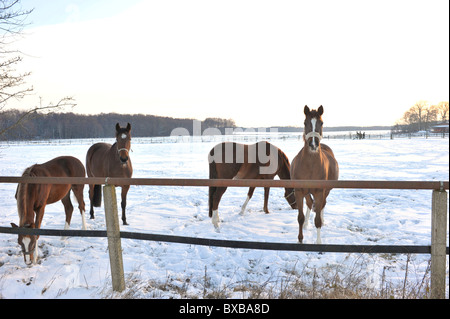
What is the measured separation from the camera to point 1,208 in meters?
8.04

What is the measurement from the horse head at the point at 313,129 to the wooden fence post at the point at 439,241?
8.03 feet

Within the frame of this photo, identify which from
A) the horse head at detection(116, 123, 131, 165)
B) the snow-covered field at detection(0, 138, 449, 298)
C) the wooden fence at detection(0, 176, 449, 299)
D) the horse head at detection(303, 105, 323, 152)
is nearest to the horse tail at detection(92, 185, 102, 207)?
the snow-covered field at detection(0, 138, 449, 298)

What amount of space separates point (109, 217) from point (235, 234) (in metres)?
3.52

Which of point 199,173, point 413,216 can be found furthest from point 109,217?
point 199,173

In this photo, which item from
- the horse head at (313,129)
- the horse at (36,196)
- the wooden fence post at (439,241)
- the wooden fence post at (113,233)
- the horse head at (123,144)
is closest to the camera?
the wooden fence post at (439,241)

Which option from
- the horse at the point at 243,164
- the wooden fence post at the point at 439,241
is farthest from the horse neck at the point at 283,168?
the wooden fence post at the point at 439,241

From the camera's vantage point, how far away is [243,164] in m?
7.29

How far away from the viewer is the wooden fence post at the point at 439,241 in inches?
95.3

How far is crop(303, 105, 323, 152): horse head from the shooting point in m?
4.86

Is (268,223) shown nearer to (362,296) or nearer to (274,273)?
(274,273)

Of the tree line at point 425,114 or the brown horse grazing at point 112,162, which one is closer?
the brown horse grazing at point 112,162

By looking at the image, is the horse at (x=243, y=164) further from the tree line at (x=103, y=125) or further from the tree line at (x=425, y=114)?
the tree line at (x=425, y=114)

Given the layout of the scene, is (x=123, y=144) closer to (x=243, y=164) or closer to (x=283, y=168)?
(x=243, y=164)

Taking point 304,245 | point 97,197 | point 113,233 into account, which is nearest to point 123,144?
point 97,197
